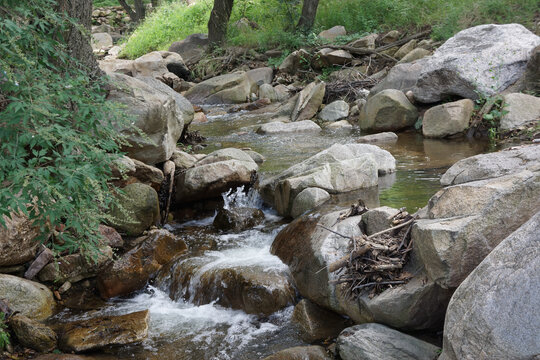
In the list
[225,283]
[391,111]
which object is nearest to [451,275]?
[225,283]

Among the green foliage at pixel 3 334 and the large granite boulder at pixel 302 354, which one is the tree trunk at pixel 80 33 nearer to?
the green foliage at pixel 3 334

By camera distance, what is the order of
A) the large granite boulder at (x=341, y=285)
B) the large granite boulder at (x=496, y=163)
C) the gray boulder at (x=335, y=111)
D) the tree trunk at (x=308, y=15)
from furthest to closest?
the tree trunk at (x=308, y=15) < the gray boulder at (x=335, y=111) < the large granite boulder at (x=496, y=163) < the large granite boulder at (x=341, y=285)

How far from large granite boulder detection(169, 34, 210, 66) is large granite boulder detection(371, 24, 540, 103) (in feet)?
36.1

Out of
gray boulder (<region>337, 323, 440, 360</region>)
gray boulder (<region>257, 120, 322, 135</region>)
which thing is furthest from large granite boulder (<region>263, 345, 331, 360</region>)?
gray boulder (<region>257, 120, 322, 135</region>)

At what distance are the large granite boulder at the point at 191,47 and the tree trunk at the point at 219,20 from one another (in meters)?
0.51

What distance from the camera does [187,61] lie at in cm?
1919

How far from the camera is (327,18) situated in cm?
1809

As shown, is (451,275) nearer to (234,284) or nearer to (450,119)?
(234,284)

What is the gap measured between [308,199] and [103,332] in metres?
2.71

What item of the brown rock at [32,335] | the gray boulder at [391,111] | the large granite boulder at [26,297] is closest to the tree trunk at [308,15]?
the gray boulder at [391,111]

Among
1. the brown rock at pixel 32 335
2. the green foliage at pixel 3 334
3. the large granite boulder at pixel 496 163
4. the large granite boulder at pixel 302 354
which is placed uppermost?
the large granite boulder at pixel 496 163

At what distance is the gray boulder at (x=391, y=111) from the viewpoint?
9977 millimetres

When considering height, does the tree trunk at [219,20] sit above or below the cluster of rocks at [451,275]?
above

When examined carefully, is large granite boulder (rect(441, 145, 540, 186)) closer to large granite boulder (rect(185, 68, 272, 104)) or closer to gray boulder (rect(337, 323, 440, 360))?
gray boulder (rect(337, 323, 440, 360))
